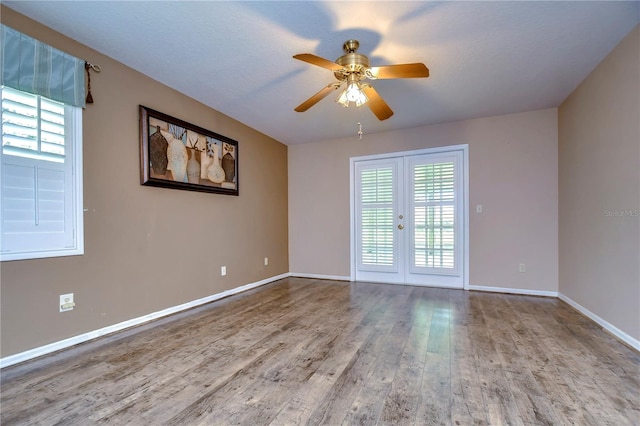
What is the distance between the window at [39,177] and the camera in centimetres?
200

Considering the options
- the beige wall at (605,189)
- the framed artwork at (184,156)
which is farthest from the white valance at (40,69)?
the beige wall at (605,189)

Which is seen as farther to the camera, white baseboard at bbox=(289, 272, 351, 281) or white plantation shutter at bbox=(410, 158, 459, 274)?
white baseboard at bbox=(289, 272, 351, 281)

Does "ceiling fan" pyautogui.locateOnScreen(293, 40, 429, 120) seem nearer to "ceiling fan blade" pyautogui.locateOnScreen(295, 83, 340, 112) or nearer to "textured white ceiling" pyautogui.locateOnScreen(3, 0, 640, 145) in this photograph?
"ceiling fan blade" pyautogui.locateOnScreen(295, 83, 340, 112)

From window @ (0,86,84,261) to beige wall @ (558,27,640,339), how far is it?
440 cm

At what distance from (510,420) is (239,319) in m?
2.33

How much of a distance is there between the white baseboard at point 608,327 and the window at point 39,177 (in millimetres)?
4404

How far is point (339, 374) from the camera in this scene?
1877mm

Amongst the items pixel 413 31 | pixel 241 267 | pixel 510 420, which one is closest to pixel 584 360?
pixel 510 420

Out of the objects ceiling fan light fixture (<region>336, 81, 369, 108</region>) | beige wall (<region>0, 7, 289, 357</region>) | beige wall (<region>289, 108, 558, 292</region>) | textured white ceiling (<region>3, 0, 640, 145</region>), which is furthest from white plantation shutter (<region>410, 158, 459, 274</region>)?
beige wall (<region>0, 7, 289, 357</region>)

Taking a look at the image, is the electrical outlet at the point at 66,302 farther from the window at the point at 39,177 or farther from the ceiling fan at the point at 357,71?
the ceiling fan at the point at 357,71

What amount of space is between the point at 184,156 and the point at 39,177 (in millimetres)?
1274

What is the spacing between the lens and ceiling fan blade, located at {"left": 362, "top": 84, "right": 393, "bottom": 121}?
7.82 ft

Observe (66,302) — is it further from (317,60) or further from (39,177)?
(317,60)

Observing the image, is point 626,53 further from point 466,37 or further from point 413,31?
point 413,31
